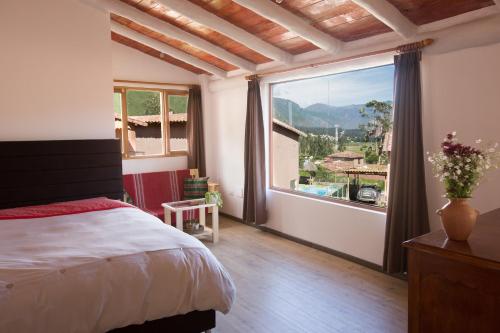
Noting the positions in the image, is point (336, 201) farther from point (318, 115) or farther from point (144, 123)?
point (144, 123)

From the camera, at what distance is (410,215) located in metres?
3.25

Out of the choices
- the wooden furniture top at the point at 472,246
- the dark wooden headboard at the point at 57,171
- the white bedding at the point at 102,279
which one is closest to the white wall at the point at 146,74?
the dark wooden headboard at the point at 57,171

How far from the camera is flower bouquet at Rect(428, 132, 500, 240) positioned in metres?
1.58

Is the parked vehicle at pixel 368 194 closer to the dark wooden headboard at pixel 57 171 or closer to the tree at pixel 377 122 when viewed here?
the tree at pixel 377 122

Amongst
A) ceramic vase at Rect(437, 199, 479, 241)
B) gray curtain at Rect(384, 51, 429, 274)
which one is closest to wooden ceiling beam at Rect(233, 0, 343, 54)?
gray curtain at Rect(384, 51, 429, 274)

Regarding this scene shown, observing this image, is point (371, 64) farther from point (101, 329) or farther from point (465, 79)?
point (101, 329)

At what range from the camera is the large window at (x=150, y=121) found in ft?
18.7

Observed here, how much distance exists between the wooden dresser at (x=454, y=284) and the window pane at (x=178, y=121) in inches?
201

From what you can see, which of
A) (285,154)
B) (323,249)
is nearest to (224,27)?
(285,154)

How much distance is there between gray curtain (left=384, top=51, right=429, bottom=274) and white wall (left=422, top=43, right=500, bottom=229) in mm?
107

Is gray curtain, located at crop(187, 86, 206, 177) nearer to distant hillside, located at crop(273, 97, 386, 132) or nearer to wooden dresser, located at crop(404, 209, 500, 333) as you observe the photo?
distant hillside, located at crop(273, 97, 386, 132)

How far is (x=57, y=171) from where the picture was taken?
409 centimetres

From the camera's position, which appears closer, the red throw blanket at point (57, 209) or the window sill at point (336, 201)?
the red throw blanket at point (57, 209)

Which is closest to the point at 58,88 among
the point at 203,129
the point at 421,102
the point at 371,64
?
the point at 203,129
